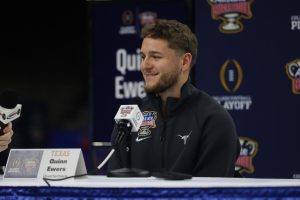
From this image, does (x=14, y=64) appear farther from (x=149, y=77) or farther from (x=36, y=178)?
(x=36, y=178)

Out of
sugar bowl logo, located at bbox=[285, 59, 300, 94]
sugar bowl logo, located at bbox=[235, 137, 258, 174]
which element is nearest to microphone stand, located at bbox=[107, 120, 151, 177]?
sugar bowl logo, located at bbox=[235, 137, 258, 174]

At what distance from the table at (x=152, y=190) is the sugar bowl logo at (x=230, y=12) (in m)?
2.32

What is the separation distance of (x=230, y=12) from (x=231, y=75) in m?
0.40

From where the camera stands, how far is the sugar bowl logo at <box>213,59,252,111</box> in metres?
3.78

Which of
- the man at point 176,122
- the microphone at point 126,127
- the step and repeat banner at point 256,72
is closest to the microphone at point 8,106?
the microphone at point 126,127

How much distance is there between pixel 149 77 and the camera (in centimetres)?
247

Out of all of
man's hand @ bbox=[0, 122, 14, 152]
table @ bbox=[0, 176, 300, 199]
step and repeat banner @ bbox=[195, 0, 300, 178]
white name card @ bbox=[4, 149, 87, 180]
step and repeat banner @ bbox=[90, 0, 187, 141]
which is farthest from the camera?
step and repeat banner @ bbox=[90, 0, 187, 141]

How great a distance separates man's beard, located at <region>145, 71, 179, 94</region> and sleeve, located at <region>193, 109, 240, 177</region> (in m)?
0.22

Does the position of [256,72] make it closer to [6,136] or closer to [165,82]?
[165,82]

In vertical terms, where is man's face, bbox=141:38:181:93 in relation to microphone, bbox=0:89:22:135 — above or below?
above

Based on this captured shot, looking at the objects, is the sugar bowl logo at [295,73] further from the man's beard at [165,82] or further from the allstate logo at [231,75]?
the man's beard at [165,82]

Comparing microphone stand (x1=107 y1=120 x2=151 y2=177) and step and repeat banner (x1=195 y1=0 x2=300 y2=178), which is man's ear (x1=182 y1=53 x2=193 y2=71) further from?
step and repeat banner (x1=195 y1=0 x2=300 y2=178)

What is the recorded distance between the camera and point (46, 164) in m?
1.93

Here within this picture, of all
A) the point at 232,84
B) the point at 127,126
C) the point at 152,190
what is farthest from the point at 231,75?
the point at 152,190
